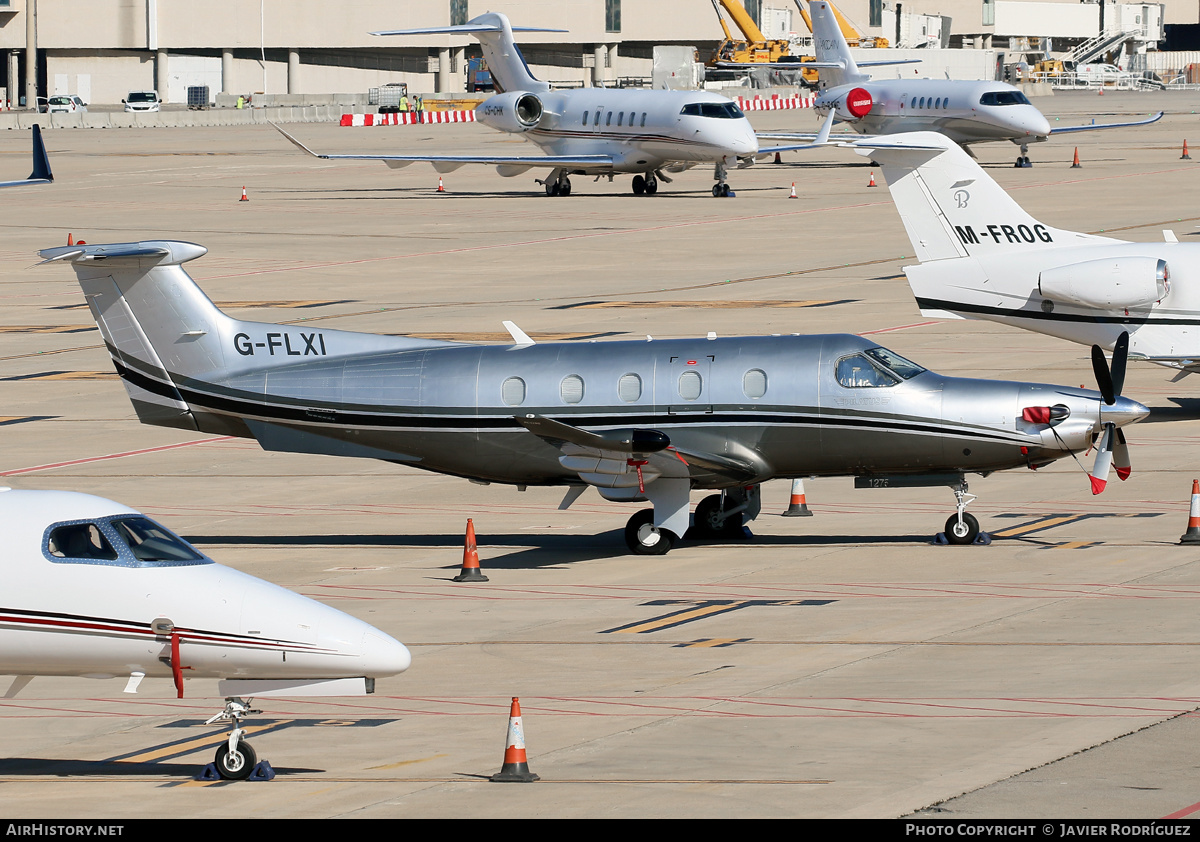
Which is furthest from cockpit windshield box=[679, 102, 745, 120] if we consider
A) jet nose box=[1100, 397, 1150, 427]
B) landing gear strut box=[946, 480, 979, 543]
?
jet nose box=[1100, 397, 1150, 427]

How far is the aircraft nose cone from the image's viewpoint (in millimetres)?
14516

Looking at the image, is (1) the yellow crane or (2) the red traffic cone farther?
(1) the yellow crane

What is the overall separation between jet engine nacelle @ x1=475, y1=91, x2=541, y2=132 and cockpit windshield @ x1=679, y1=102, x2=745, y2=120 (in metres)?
7.35

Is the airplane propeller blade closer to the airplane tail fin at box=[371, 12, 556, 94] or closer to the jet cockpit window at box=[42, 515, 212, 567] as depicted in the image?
the jet cockpit window at box=[42, 515, 212, 567]

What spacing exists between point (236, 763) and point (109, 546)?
80.3 inches

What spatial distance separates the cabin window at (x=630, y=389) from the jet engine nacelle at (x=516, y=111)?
53.0 m

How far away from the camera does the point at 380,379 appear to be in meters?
25.8

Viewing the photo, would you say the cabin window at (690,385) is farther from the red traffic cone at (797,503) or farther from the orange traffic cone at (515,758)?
the orange traffic cone at (515,758)

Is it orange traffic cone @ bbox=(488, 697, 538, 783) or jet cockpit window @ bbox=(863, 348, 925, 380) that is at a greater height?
jet cockpit window @ bbox=(863, 348, 925, 380)

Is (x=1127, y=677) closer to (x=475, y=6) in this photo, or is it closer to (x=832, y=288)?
(x=832, y=288)

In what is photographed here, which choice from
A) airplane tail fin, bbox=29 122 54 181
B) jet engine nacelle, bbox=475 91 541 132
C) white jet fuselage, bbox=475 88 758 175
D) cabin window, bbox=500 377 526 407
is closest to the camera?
cabin window, bbox=500 377 526 407

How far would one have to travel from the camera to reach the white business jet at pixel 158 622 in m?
14.6

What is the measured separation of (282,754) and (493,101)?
213 ft

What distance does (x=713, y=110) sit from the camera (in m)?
73.2
